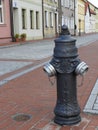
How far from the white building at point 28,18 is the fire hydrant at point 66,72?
A: 2237cm

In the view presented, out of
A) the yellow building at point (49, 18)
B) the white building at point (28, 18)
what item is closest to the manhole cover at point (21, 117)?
the white building at point (28, 18)

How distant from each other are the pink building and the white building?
1.50m

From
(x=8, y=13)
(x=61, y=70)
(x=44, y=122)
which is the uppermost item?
(x=8, y=13)

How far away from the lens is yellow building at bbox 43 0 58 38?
117ft

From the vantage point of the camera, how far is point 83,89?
6770 millimetres

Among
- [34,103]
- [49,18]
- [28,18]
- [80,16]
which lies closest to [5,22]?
[28,18]

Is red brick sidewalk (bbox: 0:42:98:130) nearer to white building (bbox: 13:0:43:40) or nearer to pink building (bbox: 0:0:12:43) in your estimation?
pink building (bbox: 0:0:12:43)

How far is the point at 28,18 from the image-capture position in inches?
1192

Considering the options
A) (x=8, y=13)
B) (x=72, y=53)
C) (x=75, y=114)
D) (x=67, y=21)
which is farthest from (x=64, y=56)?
(x=67, y=21)

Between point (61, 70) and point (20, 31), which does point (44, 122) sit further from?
point (20, 31)

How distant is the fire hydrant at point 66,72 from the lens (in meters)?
4.45

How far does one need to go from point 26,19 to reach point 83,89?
77.2ft

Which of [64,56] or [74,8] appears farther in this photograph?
[74,8]

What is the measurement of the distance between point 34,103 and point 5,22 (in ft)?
64.5
